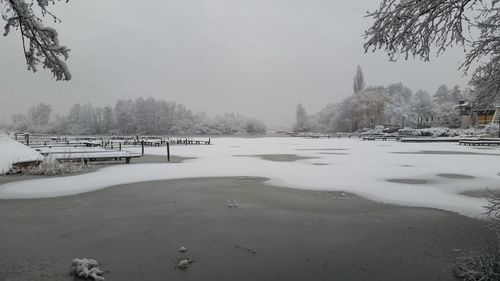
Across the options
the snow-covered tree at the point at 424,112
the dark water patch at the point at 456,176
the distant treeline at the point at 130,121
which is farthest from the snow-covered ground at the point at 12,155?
the distant treeline at the point at 130,121

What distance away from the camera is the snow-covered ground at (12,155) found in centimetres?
1714

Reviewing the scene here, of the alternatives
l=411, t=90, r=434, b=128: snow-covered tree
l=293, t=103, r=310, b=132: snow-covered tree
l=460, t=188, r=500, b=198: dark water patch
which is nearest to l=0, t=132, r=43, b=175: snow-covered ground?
l=460, t=188, r=500, b=198: dark water patch

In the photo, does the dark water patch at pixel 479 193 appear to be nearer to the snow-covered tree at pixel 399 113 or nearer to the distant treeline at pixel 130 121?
the snow-covered tree at pixel 399 113

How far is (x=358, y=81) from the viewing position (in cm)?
12494

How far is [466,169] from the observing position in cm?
1794

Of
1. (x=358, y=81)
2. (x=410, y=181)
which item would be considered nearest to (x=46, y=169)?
(x=410, y=181)

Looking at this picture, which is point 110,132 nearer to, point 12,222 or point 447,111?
point 447,111

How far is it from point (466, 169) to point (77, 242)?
17.3 m

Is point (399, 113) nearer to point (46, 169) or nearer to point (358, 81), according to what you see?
point (358, 81)

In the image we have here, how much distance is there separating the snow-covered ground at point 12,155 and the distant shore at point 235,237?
803 cm

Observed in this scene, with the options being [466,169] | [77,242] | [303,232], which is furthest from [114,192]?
[466,169]

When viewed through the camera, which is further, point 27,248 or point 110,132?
point 110,132

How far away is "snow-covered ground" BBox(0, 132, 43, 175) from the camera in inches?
675

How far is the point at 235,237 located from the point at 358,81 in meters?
125
